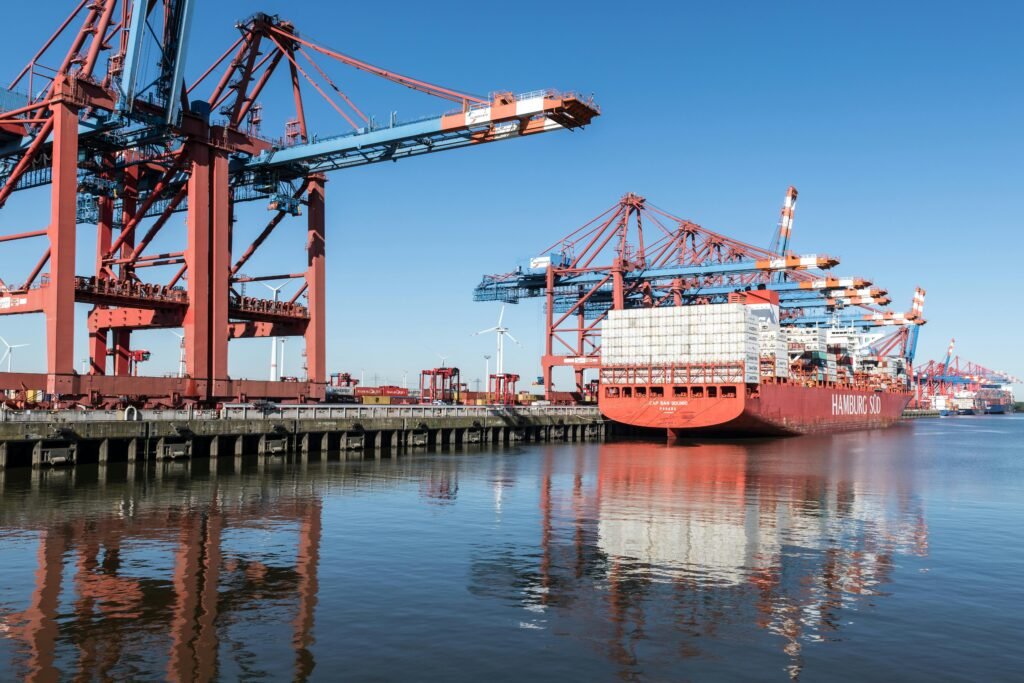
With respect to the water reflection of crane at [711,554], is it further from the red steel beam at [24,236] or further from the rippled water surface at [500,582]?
the red steel beam at [24,236]

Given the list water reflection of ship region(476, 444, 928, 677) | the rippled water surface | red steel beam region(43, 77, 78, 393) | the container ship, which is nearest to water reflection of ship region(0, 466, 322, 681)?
the rippled water surface

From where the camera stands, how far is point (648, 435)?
75.1m

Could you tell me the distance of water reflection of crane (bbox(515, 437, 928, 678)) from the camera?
14047mm

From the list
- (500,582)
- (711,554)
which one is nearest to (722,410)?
(711,554)

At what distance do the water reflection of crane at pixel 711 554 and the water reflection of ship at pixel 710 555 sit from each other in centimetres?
4

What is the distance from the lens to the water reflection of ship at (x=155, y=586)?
11.8 metres

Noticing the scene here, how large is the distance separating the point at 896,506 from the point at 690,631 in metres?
18.9

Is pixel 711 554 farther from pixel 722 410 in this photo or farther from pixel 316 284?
pixel 722 410

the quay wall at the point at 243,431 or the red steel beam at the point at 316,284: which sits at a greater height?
the red steel beam at the point at 316,284

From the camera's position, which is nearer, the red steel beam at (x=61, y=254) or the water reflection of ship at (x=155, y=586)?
the water reflection of ship at (x=155, y=586)

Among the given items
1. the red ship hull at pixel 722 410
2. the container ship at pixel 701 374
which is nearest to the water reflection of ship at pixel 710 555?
the red ship hull at pixel 722 410

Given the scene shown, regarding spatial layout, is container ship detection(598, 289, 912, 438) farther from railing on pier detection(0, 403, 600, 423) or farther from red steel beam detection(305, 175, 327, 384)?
red steel beam detection(305, 175, 327, 384)

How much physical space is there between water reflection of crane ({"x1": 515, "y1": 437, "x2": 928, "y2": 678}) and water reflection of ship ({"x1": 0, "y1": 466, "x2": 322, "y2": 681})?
504 cm

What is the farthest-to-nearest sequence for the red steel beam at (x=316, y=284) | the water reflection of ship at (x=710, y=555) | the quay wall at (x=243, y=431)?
A: 1. the red steel beam at (x=316, y=284)
2. the quay wall at (x=243, y=431)
3. the water reflection of ship at (x=710, y=555)
